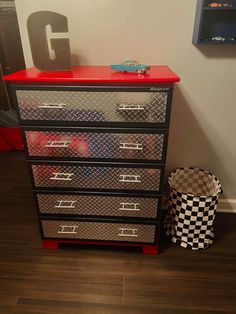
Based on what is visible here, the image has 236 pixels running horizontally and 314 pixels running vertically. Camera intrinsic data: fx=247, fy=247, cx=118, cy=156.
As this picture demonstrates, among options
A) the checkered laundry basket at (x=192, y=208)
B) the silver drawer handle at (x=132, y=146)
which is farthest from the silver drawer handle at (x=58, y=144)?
the checkered laundry basket at (x=192, y=208)

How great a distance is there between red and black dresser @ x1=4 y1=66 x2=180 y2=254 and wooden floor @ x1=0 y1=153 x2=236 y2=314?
12 cm

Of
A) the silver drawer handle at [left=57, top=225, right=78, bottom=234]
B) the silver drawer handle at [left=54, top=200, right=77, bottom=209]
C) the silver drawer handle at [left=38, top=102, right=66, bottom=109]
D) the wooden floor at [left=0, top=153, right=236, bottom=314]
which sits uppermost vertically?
the silver drawer handle at [left=38, top=102, right=66, bottom=109]

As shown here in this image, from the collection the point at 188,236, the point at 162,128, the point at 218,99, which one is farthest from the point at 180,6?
the point at 188,236

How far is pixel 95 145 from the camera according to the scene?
1265 mm

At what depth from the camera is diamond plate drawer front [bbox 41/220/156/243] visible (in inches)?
57.9

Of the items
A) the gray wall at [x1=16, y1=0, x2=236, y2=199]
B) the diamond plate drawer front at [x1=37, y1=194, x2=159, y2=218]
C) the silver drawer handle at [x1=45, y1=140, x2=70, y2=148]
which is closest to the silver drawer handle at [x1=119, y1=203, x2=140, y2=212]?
the diamond plate drawer front at [x1=37, y1=194, x2=159, y2=218]

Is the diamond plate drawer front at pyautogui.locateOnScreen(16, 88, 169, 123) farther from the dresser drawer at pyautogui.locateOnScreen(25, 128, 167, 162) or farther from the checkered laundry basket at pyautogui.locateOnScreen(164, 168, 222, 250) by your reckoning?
the checkered laundry basket at pyautogui.locateOnScreen(164, 168, 222, 250)

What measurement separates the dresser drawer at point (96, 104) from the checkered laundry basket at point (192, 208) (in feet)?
1.84

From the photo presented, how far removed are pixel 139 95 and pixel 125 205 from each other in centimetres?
62

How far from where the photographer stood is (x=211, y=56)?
1488mm

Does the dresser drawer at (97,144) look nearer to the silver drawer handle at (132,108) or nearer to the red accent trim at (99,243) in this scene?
the silver drawer handle at (132,108)

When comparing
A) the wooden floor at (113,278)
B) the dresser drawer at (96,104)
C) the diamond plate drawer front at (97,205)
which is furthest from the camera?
the diamond plate drawer front at (97,205)

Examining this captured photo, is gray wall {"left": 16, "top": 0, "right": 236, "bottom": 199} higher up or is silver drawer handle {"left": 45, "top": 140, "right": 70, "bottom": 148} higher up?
gray wall {"left": 16, "top": 0, "right": 236, "bottom": 199}

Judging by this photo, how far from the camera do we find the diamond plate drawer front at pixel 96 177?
1.32 m
